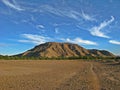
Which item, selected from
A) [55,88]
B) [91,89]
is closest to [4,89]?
[55,88]

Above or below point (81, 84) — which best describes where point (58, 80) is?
above

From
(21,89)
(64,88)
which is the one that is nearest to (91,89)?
(64,88)

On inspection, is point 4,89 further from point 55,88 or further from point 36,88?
point 55,88

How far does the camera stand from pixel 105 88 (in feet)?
59.7

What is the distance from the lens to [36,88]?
18.2 m

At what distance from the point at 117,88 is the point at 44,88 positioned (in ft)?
16.8

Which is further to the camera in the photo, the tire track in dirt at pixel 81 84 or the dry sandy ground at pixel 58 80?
the dry sandy ground at pixel 58 80

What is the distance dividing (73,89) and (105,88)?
228 cm

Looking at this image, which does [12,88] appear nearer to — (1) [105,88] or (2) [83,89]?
(2) [83,89]

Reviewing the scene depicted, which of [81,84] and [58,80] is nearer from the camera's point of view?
[81,84]

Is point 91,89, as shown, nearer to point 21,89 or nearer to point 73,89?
point 73,89

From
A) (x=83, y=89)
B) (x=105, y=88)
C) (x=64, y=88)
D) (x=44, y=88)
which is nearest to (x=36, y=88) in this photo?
(x=44, y=88)

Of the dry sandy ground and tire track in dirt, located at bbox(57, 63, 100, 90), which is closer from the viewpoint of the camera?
tire track in dirt, located at bbox(57, 63, 100, 90)

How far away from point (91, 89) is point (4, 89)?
5.77m
